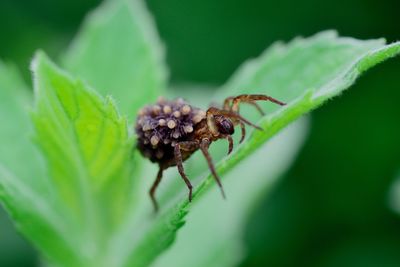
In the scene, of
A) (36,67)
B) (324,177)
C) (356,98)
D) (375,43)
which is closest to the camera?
(36,67)

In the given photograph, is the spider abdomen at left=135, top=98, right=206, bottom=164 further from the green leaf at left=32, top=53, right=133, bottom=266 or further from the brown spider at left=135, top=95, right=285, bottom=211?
the green leaf at left=32, top=53, right=133, bottom=266

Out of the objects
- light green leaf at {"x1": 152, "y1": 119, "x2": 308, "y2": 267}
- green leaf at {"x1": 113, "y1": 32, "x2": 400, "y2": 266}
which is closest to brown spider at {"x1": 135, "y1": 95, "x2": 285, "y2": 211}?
green leaf at {"x1": 113, "y1": 32, "x2": 400, "y2": 266}

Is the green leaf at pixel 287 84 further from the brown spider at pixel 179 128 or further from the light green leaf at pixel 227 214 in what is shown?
the light green leaf at pixel 227 214

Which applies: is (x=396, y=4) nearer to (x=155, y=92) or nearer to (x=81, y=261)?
(x=155, y=92)

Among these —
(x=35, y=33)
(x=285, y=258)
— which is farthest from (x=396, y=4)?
(x=35, y=33)

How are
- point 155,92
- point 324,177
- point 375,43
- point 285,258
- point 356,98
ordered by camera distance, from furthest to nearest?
1. point 356,98
2. point 324,177
3. point 285,258
4. point 155,92
5. point 375,43

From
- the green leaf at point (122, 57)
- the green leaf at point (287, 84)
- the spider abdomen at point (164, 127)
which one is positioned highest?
the green leaf at point (122, 57)

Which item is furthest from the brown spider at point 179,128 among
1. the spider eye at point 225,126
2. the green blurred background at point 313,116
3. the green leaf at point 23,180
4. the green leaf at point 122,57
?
the green blurred background at point 313,116
